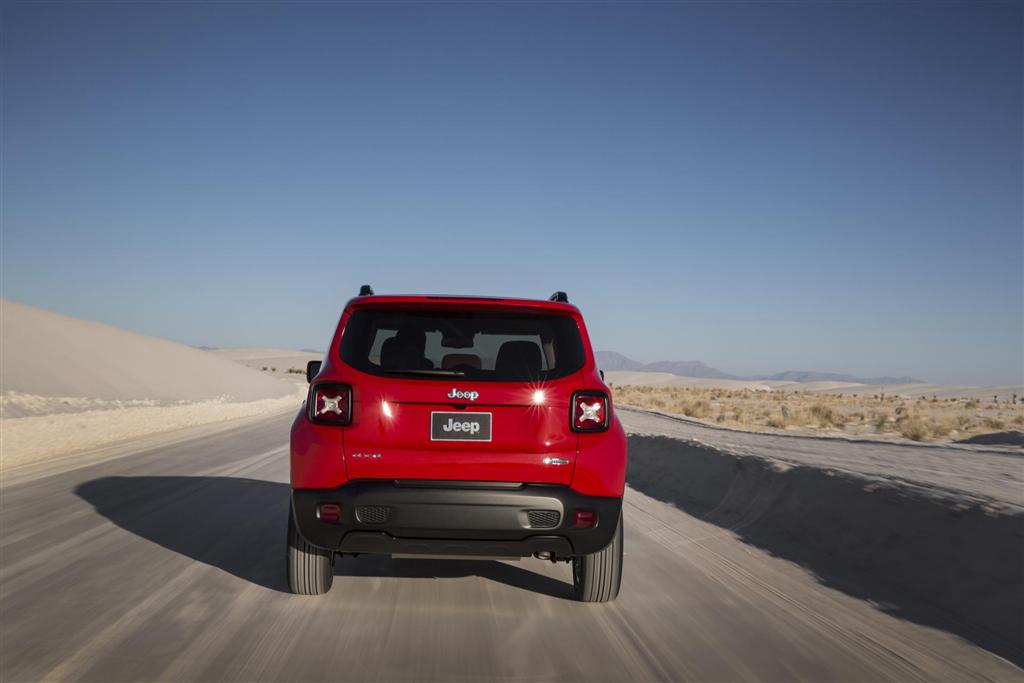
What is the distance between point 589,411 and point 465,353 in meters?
0.99

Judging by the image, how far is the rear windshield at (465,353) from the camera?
183 inches

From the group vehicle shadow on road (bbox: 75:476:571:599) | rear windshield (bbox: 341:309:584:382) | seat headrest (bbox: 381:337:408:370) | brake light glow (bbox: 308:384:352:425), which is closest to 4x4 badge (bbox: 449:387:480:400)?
rear windshield (bbox: 341:309:584:382)

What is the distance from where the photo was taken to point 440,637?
4.40 meters

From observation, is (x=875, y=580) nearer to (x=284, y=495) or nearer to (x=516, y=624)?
(x=516, y=624)

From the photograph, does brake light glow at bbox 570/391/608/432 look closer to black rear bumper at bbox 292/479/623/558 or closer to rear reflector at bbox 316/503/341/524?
black rear bumper at bbox 292/479/623/558

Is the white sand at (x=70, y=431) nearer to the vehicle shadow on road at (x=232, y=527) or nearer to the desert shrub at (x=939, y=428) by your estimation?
the vehicle shadow on road at (x=232, y=527)

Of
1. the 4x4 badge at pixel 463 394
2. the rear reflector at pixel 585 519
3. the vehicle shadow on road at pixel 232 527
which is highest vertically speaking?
the 4x4 badge at pixel 463 394

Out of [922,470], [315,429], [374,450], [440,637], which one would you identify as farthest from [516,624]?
[922,470]

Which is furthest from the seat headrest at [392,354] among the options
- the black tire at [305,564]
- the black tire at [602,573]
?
the black tire at [602,573]

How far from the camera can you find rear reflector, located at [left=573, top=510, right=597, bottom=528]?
4574 millimetres

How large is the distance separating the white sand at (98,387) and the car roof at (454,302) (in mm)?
9531

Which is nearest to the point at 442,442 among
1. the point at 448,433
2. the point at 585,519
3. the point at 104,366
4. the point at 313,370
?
the point at 448,433

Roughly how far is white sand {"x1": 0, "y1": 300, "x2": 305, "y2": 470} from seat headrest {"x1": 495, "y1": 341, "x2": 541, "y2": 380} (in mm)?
9949

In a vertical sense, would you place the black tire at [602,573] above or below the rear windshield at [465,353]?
below
